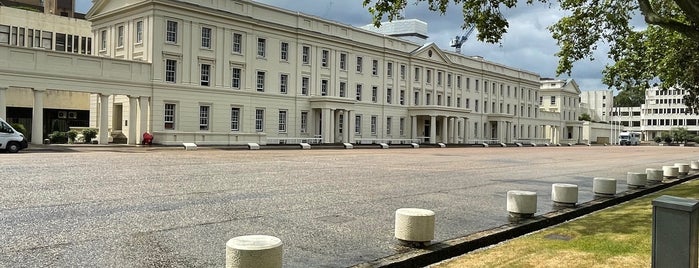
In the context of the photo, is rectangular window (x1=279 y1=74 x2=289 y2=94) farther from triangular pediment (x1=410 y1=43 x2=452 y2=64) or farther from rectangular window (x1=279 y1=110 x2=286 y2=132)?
triangular pediment (x1=410 y1=43 x2=452 y2=64)

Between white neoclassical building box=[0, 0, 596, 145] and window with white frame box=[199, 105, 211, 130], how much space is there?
0.08 m

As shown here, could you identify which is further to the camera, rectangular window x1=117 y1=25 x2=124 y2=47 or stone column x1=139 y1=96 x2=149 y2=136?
rectangular window x1=117 y1=25 x2=124 y2=47

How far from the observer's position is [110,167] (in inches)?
738

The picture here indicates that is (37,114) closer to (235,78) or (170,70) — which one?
(170,70)

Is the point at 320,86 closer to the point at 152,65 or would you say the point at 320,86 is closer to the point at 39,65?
the point at 152,65

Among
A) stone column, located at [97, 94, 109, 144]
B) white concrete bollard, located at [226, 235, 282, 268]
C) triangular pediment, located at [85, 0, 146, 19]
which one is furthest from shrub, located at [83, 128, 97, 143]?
white concrete bollard, located at [226, 235, 282, 268]

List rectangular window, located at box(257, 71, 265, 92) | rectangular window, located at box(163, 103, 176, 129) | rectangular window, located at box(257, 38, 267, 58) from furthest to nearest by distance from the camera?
rectangular window, located at box(257, 71, 265, 92) → rectangular window, located at box(257, 38, 267, 58) → rectangular window, located at box(163, 103, 176, 129)

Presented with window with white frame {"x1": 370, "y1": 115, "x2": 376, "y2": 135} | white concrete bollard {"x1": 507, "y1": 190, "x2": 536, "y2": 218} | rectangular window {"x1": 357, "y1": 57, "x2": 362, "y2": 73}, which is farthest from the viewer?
window with white frame {"x1": 370, "y1": 115, "x2": 376, "y2": 135}

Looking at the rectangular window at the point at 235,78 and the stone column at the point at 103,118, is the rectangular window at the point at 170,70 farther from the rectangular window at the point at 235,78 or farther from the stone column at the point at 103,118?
the rectangular window at the point at 235,78

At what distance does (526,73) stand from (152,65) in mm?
70240

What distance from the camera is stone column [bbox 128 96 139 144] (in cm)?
3959

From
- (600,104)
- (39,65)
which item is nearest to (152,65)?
(39,65)

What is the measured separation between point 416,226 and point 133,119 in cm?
3642

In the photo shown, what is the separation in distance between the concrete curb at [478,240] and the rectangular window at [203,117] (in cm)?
3570
